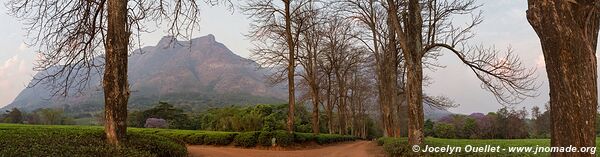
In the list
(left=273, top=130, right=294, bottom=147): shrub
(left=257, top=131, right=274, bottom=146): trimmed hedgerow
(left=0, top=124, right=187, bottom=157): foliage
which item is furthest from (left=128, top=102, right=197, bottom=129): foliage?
(left=0, top=124, right=187, bottom=157): foliage

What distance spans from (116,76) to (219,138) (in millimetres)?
9963

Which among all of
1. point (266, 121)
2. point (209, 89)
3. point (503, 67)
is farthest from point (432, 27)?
point (209, 89)

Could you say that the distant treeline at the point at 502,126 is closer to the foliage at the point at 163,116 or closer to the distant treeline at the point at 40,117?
the foliage at the point at 163,116

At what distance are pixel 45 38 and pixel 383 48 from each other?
1880cm

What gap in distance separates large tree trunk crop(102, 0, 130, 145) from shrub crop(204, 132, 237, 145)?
372 inches

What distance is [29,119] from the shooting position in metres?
41.7

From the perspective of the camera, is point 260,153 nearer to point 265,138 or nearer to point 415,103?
point 265,138

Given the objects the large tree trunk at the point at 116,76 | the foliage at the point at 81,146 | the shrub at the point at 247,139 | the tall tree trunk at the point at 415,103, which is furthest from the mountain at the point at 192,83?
the large tree trunk at the point at 116,76

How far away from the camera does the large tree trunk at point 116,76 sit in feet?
28.9

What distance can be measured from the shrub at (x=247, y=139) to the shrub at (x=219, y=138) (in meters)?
0.62

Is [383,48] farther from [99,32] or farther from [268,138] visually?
[99,32]

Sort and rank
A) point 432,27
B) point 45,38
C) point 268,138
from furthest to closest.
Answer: point 268,138 → point 432,27 → point 45,38

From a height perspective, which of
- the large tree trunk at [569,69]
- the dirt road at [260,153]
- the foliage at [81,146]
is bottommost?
the dirt road at [260,153]

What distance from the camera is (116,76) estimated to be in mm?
8914
